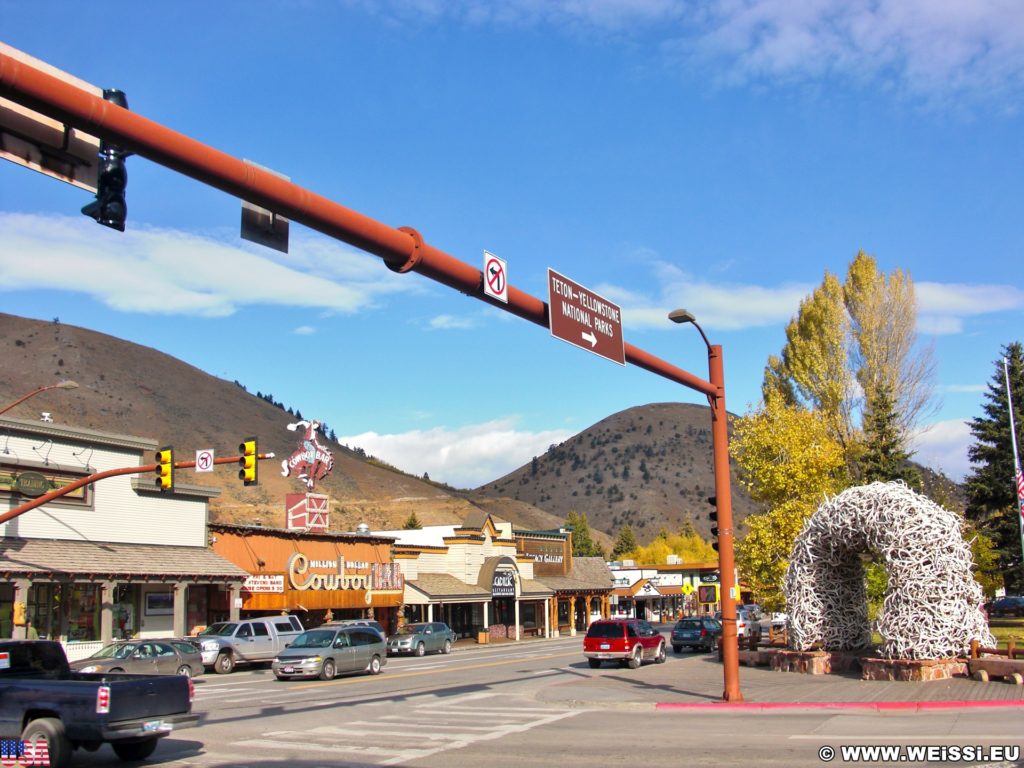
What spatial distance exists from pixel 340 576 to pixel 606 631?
2012 cm

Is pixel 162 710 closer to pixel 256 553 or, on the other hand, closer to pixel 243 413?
pixel 256 553

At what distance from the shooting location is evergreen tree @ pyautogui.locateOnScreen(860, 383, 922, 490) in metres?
43.2

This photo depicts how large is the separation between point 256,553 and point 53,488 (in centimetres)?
1165

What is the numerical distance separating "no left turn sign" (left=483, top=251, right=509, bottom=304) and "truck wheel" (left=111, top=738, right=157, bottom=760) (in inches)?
332

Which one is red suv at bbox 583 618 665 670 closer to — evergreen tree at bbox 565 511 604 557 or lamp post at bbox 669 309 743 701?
lamp post at bbox 669 309 743 701

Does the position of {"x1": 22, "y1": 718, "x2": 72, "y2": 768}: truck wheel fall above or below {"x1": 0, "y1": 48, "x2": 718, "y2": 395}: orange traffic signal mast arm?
below

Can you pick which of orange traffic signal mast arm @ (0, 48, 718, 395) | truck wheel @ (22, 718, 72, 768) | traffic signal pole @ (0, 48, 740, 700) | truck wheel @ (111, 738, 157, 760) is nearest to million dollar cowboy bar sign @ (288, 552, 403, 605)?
truck wheel @ (111, 738, 157, 760)

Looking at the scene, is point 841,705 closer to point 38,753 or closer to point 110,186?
point 38,753

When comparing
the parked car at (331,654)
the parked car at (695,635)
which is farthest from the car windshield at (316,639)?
the parked car at (695,635)

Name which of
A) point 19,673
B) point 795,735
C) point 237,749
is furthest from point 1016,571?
point 19,673

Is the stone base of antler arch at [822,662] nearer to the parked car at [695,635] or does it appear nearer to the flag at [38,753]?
the parked car at [695,635]

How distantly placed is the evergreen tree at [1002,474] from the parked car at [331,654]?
3173cm

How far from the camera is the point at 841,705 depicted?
19.3 m

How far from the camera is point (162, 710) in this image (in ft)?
42.9
